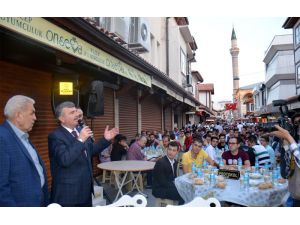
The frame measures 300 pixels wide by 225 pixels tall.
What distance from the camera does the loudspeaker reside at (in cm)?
596

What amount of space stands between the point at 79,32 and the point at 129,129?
797cm

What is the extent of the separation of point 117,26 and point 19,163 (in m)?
8.87

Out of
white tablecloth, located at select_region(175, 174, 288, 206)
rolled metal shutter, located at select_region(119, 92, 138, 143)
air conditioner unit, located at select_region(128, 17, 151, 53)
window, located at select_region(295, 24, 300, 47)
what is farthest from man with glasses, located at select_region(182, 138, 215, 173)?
window, located at select_region(295, 24, 300, 47)

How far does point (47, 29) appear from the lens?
3.23m

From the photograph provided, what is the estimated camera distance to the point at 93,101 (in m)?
6.04

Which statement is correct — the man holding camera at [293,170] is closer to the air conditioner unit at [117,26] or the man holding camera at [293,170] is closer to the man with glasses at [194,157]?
the man with glasses at [194,157]

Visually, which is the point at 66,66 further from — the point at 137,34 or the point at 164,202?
the point at 137,34

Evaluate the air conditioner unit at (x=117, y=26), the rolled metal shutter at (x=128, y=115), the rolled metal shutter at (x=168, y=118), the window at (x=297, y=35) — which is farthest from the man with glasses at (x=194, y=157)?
the window at (x=297, y=35)

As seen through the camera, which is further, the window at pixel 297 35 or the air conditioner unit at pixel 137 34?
the window at pixel 297 35

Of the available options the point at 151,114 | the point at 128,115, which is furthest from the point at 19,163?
the point at 151,114

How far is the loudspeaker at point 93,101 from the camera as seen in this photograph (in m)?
5.96

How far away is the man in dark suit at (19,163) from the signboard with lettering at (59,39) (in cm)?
75

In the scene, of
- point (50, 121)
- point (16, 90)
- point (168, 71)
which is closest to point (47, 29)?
point (16, 90)

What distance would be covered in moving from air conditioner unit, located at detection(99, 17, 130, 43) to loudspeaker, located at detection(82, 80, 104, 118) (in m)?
3.99
